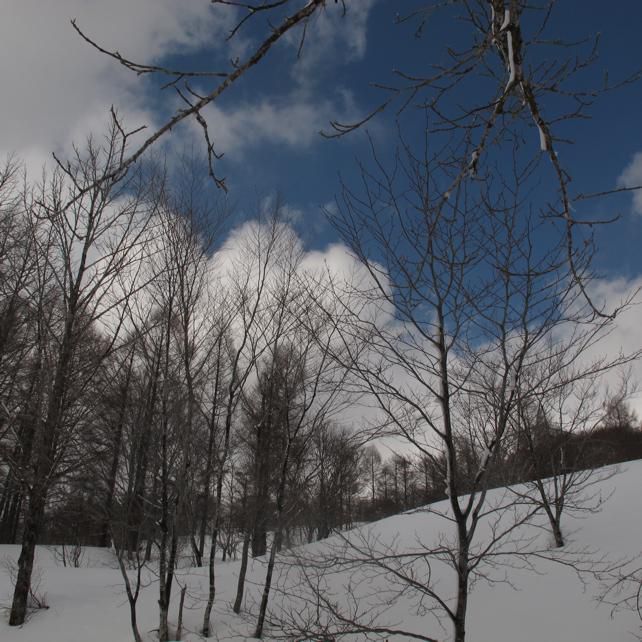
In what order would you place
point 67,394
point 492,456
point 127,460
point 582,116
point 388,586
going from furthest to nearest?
point 388,586
point 67,394
point 127,460
point 492,456
point 582,116

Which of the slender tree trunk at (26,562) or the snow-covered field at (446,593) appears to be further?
the slender tree trunk at (26,562)

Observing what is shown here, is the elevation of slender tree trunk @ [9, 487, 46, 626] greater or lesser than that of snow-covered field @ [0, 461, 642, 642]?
greater

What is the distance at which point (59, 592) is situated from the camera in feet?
34.6

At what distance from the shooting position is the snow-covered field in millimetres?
7543

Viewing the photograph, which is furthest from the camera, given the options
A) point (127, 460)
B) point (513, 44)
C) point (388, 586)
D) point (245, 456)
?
point (245, 456)

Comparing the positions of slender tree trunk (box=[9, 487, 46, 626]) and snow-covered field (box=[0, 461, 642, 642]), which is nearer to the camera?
snow-covered field (box=[0, 461, 642, 642])

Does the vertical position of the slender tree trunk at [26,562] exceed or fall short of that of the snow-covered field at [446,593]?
it exceeds it

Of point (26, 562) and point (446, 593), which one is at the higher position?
point (26, 562)

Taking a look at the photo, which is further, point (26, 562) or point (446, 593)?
point (446, 593)

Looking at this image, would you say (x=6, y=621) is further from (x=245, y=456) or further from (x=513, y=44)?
(x=513, y=44)

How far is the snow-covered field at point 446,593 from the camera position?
297 inches

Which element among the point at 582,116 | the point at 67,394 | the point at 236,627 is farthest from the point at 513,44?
the point at 236,627

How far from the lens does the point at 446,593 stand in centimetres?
980

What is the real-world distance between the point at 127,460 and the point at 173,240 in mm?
3850
